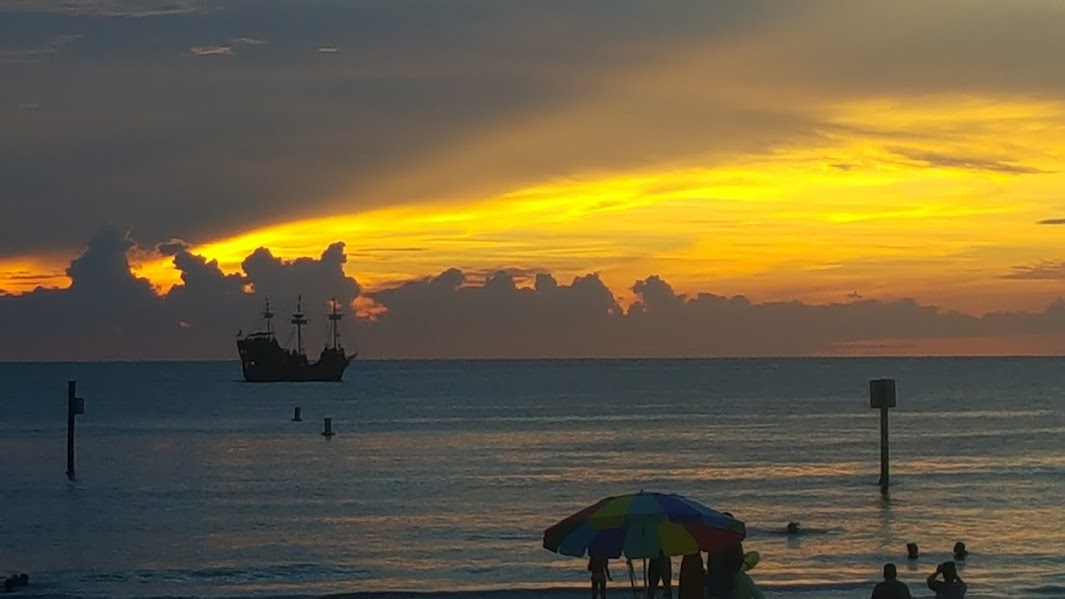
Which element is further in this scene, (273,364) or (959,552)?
(273,364)

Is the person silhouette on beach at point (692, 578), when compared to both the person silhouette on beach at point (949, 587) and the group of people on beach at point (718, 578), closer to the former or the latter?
the group of people on beach at point (718, 578)

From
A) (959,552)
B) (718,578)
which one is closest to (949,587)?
(718,578)

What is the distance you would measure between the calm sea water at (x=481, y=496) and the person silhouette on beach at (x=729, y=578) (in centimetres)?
988

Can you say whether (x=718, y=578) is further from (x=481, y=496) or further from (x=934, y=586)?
(x=481, y=496)

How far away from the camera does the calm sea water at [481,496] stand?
33375 millimetres

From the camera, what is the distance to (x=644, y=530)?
1659 centimetres

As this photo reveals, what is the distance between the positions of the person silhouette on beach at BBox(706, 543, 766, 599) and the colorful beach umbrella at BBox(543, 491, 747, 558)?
1.14m

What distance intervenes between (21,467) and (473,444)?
24380 millimetres

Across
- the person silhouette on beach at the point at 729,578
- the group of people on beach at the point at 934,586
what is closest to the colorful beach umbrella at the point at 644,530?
the person silhouette on beach at the point at 729,578

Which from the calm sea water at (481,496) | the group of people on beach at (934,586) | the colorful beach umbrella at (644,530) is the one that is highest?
the colorful beach umbrella at (644,530)

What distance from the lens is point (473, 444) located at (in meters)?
84.7

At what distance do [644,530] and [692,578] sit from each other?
191 cm

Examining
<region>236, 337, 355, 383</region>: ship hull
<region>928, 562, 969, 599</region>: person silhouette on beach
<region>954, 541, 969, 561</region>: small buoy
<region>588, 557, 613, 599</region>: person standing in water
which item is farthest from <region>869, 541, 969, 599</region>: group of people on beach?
<region>236, 337, 355, 383</region>: ship hull

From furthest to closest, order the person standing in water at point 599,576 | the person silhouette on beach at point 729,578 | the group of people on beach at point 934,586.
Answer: the person standing in water at point 599,576 → the person silhouette on beach at point 729,578 → the group of people on beach at point 934,586
